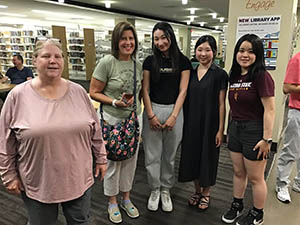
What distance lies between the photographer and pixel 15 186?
46.5 inches

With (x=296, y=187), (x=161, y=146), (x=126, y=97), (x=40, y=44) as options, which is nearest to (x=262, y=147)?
(x=161, y=146)

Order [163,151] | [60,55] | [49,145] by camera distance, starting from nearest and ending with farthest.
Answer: [49,145], [60,55], [163,151]

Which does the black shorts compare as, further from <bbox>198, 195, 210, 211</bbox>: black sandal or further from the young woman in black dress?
<bbox>198, 195, 210, 211</bbox>: black sandal

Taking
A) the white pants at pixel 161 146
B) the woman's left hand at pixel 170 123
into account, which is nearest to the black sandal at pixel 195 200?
the white pants at pixel 161 146

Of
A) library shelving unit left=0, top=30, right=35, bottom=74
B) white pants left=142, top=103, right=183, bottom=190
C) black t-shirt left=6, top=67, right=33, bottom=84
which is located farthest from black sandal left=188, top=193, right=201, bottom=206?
library shelving unit left=0, top=30, right=35, bottom=74

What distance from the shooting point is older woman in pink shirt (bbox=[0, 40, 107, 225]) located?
1116 mm

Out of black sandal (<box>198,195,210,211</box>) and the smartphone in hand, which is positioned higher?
the smartphone in hand

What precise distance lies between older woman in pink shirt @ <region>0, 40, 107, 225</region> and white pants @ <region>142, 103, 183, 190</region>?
75 centimetres

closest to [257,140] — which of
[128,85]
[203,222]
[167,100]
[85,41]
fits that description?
[167,100]

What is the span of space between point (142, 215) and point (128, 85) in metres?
1.13

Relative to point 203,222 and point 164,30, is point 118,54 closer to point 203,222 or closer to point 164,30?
point 164,30

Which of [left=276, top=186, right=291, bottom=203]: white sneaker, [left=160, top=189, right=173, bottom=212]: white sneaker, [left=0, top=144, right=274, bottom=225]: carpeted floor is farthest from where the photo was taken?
[left=276, top=186, right=291, bottom=203]: white sneaker

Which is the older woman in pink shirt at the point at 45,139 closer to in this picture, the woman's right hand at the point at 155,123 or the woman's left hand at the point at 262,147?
the woman's right hand at the point at 155,123

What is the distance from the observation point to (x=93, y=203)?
223 centimetres
